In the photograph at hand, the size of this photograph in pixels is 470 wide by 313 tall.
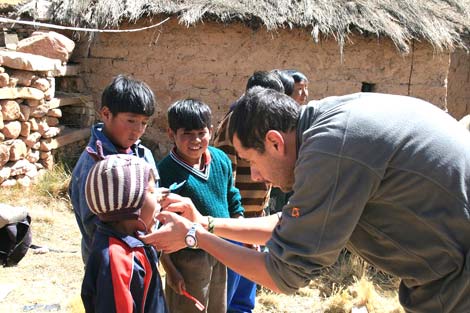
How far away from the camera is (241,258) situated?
206 centimetres

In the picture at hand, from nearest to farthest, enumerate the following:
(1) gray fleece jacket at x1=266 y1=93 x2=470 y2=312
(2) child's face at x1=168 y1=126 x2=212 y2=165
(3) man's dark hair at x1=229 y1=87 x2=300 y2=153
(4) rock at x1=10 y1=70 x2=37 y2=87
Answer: (1) gray fleece jacket at x1=266 y1=93 x2=470 y2=312 < (3) man's dark hair at x1=229 y1=87 x2=300 y2=153 < (2) child's face at x1=168 y1=126 x2=212 y2=165 < (4) rock at x1=10 y1=70 x2=37 y2=87

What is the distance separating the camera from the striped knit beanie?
2.11 metres

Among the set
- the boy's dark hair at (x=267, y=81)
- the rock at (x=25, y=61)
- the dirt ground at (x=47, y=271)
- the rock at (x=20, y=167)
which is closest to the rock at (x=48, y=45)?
the rock at (x=25, y=61)

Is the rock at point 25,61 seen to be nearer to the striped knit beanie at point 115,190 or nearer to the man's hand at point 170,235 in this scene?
the striped knit beanie at point 115,190

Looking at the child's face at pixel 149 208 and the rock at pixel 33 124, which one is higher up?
the child's face at pixel 149 208

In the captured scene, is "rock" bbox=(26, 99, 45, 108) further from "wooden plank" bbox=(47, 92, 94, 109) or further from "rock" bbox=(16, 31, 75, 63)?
"rock" bbox=(16, 31, 75, 63)

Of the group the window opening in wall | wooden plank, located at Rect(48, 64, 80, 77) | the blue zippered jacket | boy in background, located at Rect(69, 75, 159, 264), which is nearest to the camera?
the blue zippered jacket

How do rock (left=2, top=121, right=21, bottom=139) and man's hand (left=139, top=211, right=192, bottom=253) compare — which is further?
rock (left=2, top=121, right=21, bottom=139)

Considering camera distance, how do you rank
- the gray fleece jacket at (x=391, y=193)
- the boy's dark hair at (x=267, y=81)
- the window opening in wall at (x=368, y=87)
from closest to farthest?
the gray fleece jacket at (x=391, y=193)
the boy's dark hair at (x=267, y=81)
the window opening in wall at (x=368, y=87)

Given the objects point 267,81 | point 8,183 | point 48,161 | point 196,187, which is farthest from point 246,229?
point 48,161

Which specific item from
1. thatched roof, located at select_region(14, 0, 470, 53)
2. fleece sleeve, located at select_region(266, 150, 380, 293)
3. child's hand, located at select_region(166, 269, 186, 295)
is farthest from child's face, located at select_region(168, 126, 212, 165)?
thatched roof, located at select_region(14, 0, 470, 53)

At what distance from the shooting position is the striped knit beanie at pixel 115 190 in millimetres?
2113

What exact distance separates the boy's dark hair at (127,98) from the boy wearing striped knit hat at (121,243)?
24.5 inches

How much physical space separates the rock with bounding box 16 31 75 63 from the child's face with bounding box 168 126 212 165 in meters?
4.23
